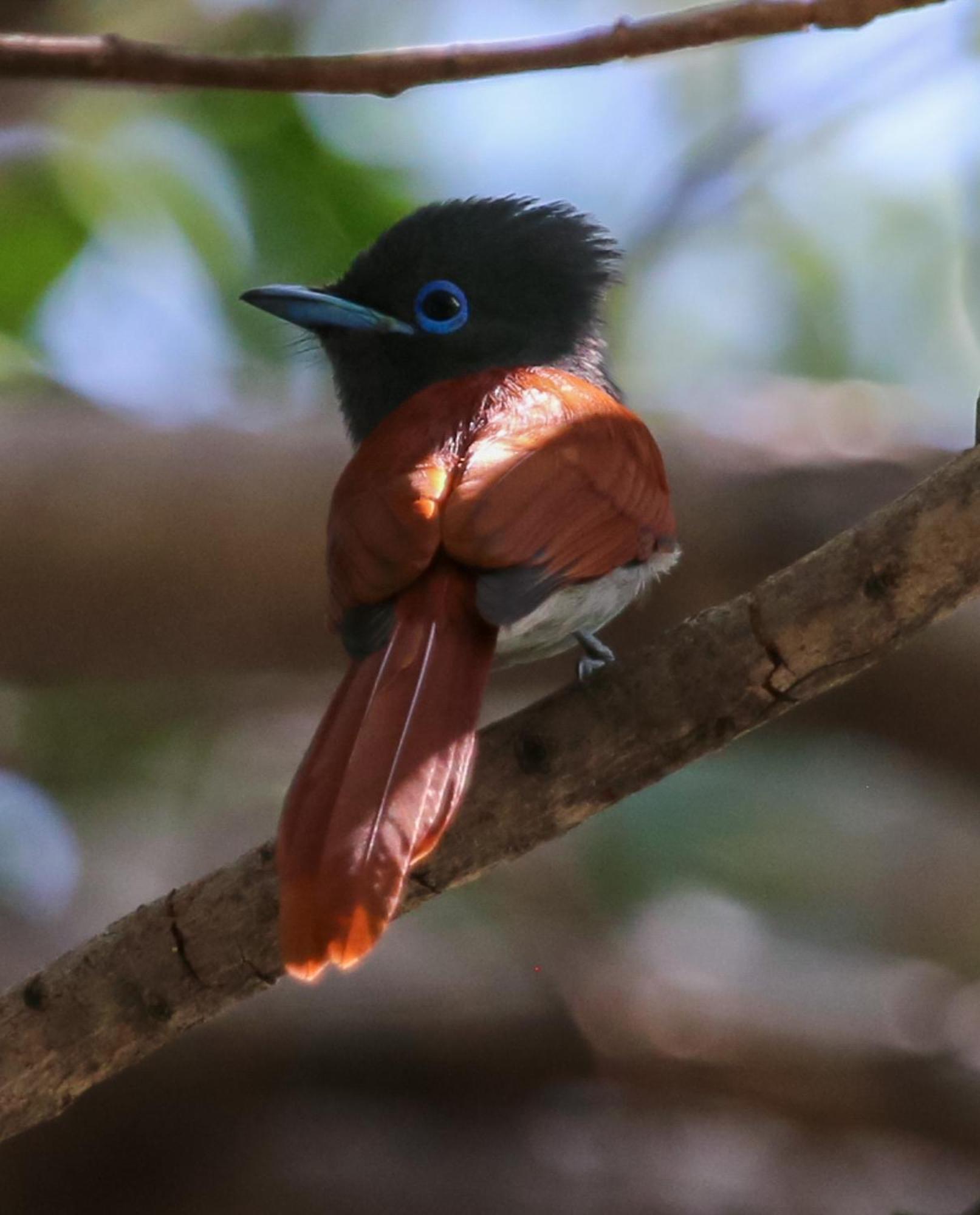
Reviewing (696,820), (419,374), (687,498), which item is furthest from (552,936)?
(419,374)

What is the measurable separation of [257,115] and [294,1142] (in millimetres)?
3272

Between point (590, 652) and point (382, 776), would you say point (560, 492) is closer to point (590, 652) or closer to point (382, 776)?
point (590, 652)

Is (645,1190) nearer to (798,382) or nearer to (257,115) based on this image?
(798,382)

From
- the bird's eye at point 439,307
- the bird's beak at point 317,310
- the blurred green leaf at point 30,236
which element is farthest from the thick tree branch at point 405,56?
the blurred green leaf at point 30,236

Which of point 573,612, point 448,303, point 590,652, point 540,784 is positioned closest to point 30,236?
point 448,303

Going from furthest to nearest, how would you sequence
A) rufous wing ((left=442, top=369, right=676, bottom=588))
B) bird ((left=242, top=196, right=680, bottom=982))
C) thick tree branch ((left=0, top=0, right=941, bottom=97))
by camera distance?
rufous wing ((left=442, top=369, right=676, bottom=588)), bird ((left=242, top=196, right=680, bottom=982)), thick tree branch ((left=0, top=0, right=941, bottom=97))

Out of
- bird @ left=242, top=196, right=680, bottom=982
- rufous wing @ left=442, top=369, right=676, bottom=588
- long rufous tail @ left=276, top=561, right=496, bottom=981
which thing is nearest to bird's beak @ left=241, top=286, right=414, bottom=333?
bird @ left=242, top=196, right=680, bottom=982

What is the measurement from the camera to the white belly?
254cm

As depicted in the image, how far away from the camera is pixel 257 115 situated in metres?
5.41

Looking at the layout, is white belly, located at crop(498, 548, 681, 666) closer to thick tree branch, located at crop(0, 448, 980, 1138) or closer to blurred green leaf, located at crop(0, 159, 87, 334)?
thick tree branch, located at crop(0, 448, 980, 1138)

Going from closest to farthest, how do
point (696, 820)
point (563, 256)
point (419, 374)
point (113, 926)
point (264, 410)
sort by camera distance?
1. point (113, 926)
2. point (419, 374)
3. point (563, 256)
4. point (264, 410)
5. point (696, 820)

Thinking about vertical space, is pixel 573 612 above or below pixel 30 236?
below

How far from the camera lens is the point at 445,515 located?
7.63 ft

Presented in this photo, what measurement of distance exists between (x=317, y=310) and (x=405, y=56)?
187 centimetres
